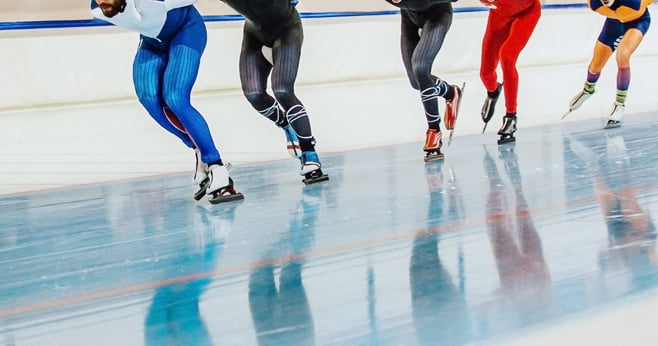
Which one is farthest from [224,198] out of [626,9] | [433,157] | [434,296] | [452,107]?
[626,9]

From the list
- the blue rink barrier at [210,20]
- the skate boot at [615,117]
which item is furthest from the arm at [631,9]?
the blue rink barrier at [210,20]

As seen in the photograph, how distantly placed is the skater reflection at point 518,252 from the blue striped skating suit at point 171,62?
1496 millimetres

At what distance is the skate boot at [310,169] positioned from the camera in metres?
4.63

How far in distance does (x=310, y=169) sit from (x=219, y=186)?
61cm

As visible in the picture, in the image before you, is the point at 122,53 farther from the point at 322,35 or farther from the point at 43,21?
the point at 322,35

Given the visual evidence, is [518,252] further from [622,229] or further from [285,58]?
[285,58]

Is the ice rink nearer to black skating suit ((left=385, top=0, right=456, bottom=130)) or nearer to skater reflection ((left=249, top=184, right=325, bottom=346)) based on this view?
skater reflection ((left=249, top=184, right=325, bottom=346))

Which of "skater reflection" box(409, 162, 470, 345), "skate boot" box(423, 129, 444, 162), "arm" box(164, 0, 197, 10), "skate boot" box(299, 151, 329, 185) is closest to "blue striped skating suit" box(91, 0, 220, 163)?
"arm" box(164, 0, 197, 10)

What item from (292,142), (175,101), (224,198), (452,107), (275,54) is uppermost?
(275,54)

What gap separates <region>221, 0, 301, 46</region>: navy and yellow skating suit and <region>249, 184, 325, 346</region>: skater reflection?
1.39 metres

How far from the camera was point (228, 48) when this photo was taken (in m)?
9.16

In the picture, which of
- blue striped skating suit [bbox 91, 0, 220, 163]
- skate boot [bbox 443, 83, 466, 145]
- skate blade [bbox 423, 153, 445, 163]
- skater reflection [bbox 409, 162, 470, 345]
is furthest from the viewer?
skate boot [bbox 443, 83, 466, 145]

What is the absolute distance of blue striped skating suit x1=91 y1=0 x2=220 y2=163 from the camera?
3.95m

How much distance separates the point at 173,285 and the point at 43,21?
20.6 ft
